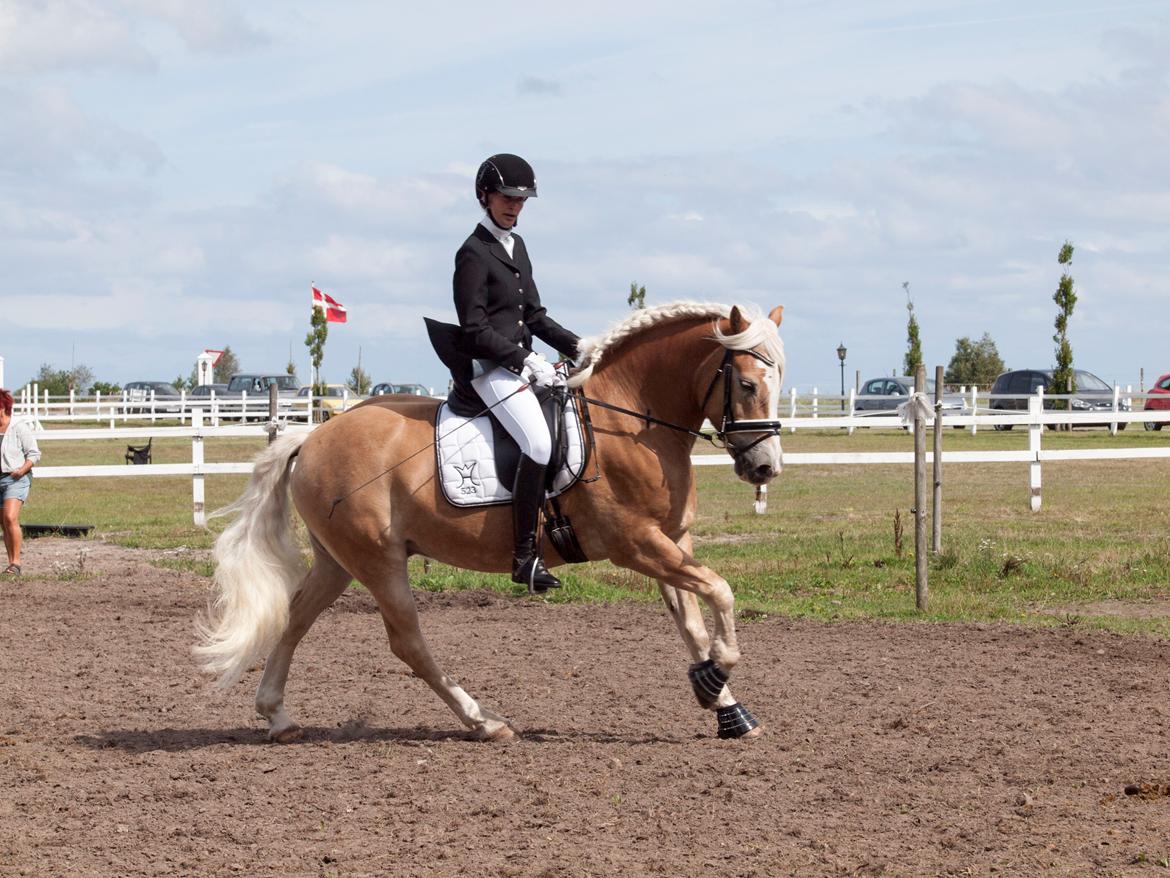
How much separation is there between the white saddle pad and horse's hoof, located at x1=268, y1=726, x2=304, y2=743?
61.0 inches

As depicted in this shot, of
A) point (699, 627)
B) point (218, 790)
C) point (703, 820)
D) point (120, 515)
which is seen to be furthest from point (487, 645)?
point (120, 515)

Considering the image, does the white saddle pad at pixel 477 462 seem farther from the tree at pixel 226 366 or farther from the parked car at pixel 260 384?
the tree at pixel 226 366

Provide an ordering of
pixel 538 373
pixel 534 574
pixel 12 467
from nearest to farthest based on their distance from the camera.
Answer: pixel 534 574
pixel 538 373
pixel 12 467

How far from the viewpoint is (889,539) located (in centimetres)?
1552

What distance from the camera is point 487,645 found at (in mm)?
10031

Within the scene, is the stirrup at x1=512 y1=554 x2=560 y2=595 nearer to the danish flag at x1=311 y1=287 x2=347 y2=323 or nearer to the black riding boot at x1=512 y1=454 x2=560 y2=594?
the black riding boot at x1=512 y1=454 x2=560 y2=594

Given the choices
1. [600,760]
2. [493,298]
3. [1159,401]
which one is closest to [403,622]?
[600,760]

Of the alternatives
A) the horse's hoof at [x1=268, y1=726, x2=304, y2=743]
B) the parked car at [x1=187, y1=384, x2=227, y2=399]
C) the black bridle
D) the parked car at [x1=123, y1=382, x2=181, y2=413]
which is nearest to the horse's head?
the black bridle

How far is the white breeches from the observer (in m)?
7.10

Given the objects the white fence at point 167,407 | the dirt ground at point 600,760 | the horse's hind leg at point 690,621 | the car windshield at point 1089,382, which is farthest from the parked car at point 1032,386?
the horse's hind leg at point 690,621

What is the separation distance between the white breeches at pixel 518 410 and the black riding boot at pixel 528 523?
8cm

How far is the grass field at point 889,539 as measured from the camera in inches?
468

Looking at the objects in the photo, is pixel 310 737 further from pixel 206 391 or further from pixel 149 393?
pixel 149 393

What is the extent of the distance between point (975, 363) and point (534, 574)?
60.0 metres
